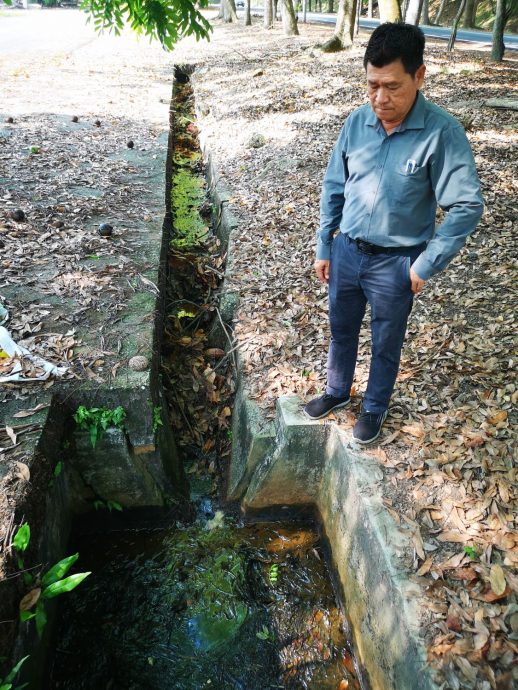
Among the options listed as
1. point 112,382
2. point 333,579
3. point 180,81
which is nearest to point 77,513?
point 112,382

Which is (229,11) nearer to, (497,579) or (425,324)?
(425,324)

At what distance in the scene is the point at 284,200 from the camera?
22.0 feet

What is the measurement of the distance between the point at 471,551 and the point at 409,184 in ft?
6.51

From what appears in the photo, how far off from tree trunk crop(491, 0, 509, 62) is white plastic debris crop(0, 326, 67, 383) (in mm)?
13874

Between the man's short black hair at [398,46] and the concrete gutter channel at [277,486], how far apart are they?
2.23 meters

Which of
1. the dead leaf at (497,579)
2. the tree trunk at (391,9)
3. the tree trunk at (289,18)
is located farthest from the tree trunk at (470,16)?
the dead leaf at (497,579)

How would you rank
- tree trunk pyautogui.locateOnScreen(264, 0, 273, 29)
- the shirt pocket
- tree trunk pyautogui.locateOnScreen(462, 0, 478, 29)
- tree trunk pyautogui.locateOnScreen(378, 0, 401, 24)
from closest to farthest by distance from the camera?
the shirt pocket
tree trunk pyautogui.locateOnScreen(378, 0, 401, 24)
tree trunk pyautogui.locateOnScreen(264, 0, 273, 29)
tree trunk pyautogui.locateOnScreen(462, 0, 478, 29)

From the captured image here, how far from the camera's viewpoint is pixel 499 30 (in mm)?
12562

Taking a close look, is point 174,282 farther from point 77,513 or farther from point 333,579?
point 333,579

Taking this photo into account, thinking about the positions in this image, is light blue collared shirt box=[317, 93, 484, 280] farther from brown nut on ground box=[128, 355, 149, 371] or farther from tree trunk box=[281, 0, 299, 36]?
tree trunk box=[281, 0, 299, 36]

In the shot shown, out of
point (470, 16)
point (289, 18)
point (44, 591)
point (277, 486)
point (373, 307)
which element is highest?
point (470, 16)

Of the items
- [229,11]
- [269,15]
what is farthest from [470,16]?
[229,11]

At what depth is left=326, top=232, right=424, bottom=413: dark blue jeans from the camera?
2.61m

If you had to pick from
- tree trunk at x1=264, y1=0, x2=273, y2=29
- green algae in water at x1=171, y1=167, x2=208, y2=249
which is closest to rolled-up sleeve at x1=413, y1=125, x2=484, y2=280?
green algae in water at x1=171, y1=167, x2=208, y2=249
